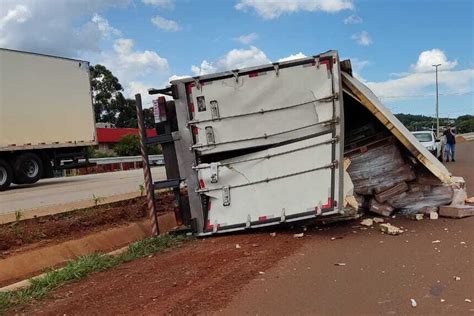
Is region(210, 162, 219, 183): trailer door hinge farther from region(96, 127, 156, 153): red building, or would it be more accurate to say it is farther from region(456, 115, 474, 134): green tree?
region(456, 115, 474, 134): green tree

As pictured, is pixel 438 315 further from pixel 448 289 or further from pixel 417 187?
pixel 417 187

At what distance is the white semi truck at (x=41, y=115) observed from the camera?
17094 millimetres

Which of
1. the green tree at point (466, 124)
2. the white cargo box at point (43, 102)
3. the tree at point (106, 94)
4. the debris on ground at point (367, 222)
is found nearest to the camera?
the debris on ground at point (367, 222)

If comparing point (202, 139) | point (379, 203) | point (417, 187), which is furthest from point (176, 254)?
point (417, 187)

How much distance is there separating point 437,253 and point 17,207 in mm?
9150

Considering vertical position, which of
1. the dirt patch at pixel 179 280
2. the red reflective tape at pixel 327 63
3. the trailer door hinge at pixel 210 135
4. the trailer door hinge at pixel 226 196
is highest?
the red reflective tape at pixel 327 63

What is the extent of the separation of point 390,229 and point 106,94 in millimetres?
65866

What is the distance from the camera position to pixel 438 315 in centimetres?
417

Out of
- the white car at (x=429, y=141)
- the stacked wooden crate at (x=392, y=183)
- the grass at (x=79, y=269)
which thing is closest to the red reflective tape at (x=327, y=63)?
the stacked wooden crate at (x=392, y=183)

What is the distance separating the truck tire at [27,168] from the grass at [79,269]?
38.4 feet

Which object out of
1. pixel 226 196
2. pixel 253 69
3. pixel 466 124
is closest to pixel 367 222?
pixel 226 196

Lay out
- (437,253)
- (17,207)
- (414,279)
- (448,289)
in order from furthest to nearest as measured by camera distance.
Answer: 1. (17,207)
2. (437,253)
3. (414,279)
4. (448,289)

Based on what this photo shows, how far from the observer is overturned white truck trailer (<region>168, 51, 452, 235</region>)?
722 cm

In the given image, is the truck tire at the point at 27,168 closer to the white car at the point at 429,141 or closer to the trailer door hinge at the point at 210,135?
the trailer door hinge at the point at 210,135
